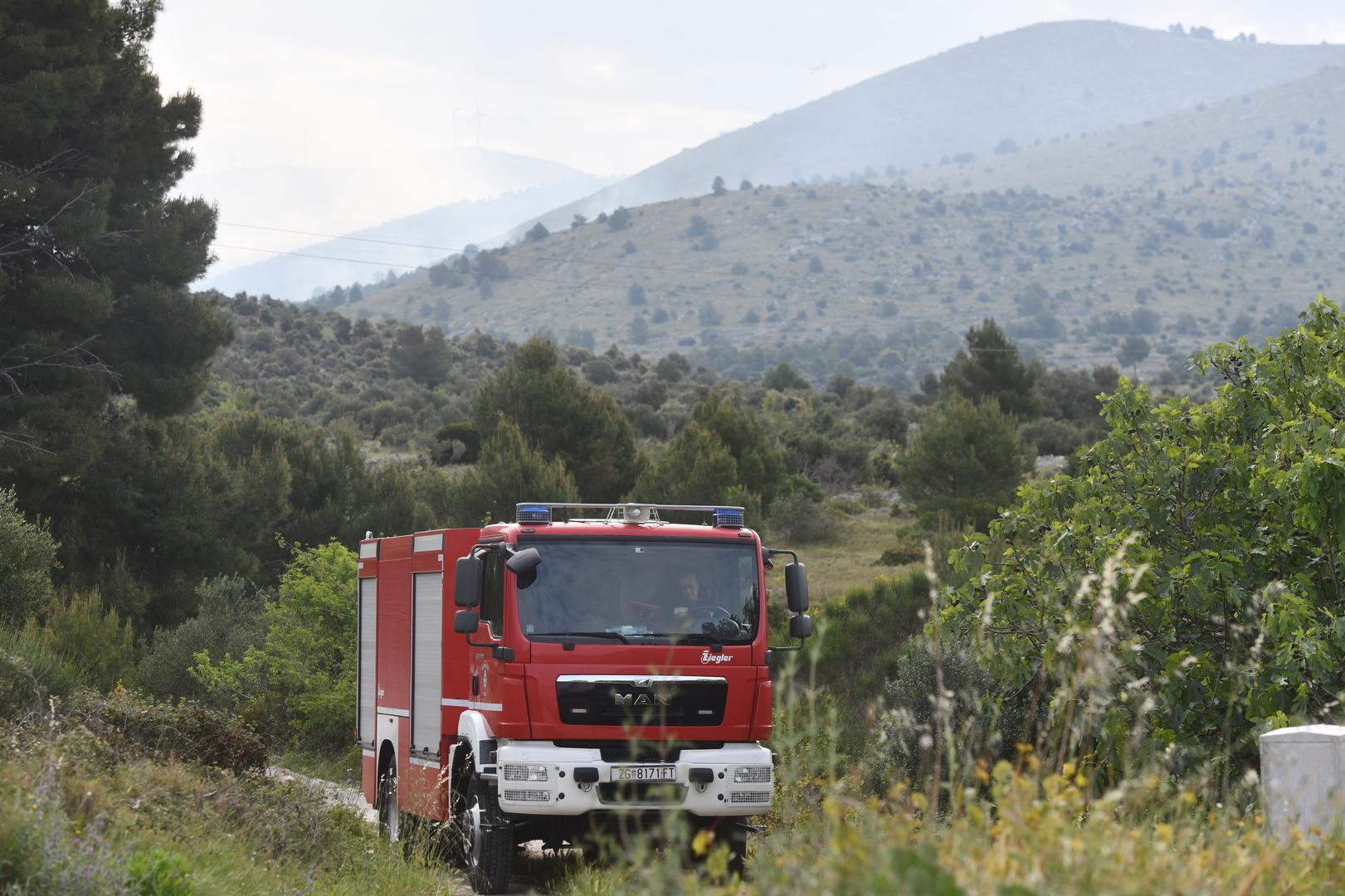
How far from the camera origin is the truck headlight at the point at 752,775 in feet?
35.5

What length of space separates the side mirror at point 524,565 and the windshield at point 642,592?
60mm

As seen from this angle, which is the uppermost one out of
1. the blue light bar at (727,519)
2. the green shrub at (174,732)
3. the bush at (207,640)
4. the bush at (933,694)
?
the blue light bar at (727,519)

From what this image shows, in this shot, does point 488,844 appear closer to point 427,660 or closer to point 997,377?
point 427,660

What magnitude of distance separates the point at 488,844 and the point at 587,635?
5.62 ft

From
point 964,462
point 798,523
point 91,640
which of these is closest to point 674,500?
point 798,523

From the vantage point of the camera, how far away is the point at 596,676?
1079 centimetres

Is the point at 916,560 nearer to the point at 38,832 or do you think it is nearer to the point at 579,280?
the point at 38,832

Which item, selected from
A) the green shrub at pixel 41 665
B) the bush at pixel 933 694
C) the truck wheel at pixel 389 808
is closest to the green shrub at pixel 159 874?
the truck wheel at pixel 389 808

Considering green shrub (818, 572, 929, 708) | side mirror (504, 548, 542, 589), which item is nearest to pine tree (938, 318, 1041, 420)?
green shrub (818, 572, 929, 708)

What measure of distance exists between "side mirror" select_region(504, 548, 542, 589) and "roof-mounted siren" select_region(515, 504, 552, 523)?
0.39 metres

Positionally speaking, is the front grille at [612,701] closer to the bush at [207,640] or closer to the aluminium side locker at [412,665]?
the aluminium side locker at [412,665]

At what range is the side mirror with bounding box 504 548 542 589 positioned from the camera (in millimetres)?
10906

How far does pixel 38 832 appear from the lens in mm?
6805

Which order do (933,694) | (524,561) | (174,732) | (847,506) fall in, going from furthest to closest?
(847,506) → (933,694) → (174,732) → (524,561)
